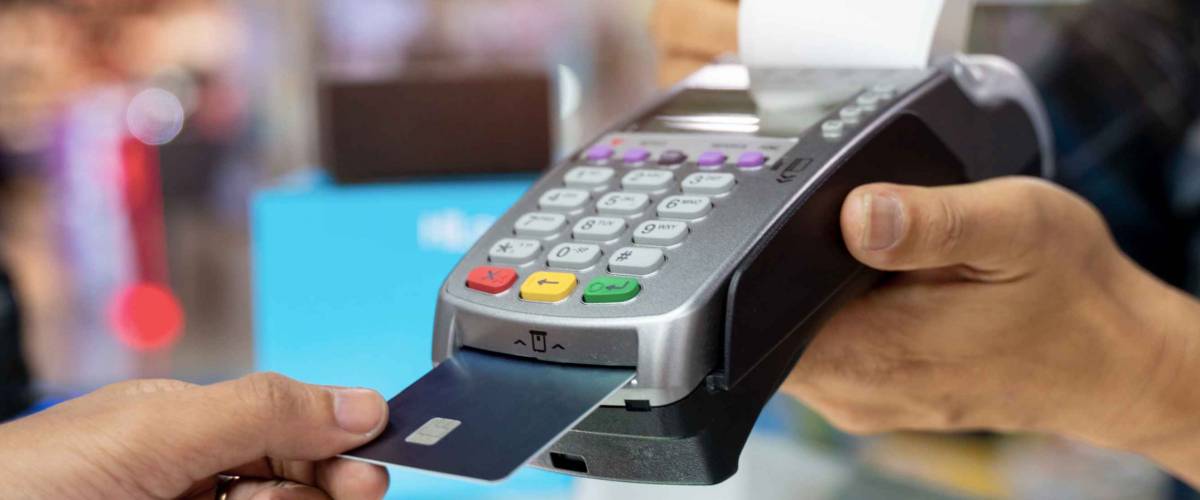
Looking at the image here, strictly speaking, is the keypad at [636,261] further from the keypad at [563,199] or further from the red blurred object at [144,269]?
the red blurred object at [144,269]

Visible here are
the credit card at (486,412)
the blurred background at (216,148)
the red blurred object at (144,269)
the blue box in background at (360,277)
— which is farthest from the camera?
the red blurred object at (144,269)

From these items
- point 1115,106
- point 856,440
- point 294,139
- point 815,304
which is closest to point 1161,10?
point 1115,106

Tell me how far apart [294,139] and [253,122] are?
0.24ft

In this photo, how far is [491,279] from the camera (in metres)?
0.33

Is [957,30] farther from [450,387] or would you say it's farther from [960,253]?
[450,387]

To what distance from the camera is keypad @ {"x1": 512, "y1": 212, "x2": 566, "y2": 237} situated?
1.15 feet

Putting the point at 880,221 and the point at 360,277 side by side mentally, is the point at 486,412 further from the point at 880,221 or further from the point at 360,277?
the point at 360,277

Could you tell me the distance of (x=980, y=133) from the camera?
0.43m

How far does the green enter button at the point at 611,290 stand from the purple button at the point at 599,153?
4.0 inches

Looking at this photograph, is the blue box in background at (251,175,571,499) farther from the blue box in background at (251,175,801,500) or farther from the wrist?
the wrist

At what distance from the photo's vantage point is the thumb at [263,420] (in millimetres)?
290

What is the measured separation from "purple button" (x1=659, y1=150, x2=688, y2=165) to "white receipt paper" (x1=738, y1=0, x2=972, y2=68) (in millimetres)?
100

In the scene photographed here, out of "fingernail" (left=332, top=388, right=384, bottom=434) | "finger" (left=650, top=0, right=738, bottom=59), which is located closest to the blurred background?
"finger" (left=650, top=0, right=738, bottom=59)

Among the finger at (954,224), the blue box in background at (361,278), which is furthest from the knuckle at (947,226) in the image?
the blue box in background at (361,278)
